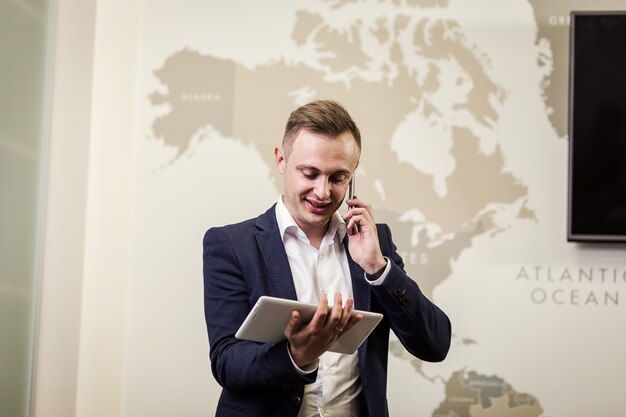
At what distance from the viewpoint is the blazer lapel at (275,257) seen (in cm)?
204

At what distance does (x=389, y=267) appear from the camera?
2.05 m

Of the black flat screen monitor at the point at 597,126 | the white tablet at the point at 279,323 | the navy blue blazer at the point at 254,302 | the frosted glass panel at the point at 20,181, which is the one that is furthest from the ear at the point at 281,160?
the black flat screen monitor at the point at 597,126

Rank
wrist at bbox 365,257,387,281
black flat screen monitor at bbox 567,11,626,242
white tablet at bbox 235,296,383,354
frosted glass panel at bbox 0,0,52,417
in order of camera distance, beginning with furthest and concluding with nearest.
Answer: black flat screen monitor at bbox 567,11,626,242
frosted glass panel at bbox 0,0,52,417
wrist at bbox 365,257,387,281
white tablet at bbox 235,296,383,354

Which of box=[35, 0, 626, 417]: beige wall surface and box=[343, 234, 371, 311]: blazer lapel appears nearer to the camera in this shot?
box=[343, 234, 371, 311]: blazer lapel

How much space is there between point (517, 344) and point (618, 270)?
20.3 inches

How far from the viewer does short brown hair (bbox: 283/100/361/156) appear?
2127mm

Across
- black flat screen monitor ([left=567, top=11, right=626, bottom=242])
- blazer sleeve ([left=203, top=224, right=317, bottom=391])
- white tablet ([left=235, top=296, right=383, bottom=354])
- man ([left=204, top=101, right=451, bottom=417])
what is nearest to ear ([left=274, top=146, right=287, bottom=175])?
man ([left=204, top=101, right=451, bottom=417])

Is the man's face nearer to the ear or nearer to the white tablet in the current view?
the ear

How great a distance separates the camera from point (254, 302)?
204 centimetres

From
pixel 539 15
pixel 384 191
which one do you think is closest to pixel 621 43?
pixel 539 15

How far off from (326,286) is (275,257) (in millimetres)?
159

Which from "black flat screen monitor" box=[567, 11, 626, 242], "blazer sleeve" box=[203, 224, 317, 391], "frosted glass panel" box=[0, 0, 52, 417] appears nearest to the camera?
"blazer sleeve" box=[203, 224, 317, 391]

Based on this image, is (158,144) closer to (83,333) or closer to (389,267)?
(83,333)

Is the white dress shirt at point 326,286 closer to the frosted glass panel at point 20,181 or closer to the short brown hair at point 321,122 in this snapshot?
the short brown hair at point 321,122
